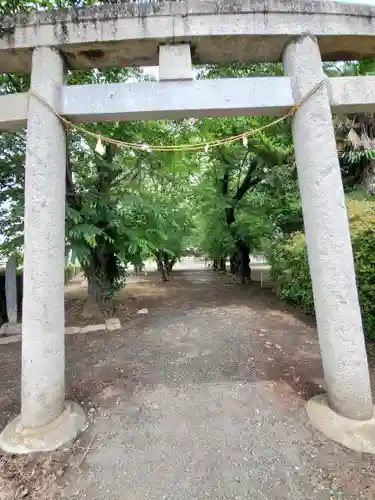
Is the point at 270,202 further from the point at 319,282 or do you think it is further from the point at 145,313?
the point at 319,282

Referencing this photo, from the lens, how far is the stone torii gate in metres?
2.51

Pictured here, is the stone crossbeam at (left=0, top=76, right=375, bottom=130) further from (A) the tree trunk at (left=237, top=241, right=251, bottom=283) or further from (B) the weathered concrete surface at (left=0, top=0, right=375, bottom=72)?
(A) the tree trunk at (left=237, top=241, right=251, bottom=283)

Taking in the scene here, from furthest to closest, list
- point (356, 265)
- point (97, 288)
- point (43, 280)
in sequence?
point (97, 288)
point (356, 265)
point (43, 280)

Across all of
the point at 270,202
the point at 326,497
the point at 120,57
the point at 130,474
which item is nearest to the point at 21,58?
the point at 120,57

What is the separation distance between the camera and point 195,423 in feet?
8.48

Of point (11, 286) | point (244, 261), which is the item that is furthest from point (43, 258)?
point (244, 261)

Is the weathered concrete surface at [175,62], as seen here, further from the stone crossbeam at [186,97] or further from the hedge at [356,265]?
the hedge at [356,265]

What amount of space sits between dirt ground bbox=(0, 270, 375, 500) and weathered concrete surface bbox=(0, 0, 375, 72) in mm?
3756

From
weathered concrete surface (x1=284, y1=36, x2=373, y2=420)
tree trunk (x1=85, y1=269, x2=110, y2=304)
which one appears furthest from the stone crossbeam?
tree trunk (x1=85, y1=269, x2=110, y2=304)

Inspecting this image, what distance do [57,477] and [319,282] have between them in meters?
2.73

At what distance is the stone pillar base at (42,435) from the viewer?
2.29 metres

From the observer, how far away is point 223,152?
10.3m

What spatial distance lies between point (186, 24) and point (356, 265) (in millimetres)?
3959

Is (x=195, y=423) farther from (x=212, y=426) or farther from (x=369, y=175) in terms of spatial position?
(x=369, y=175)
